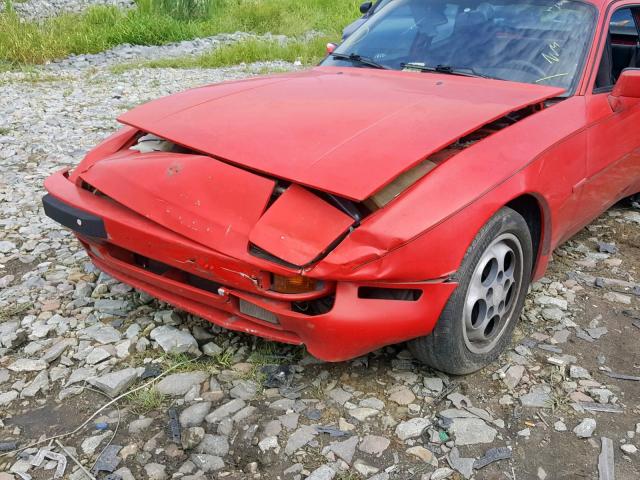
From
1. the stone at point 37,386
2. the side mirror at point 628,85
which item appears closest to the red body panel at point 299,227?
the stone at point 37,386

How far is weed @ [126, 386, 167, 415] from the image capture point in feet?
7.57

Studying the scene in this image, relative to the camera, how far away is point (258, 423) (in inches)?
88.4

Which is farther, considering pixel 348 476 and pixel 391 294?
pixel 391 294

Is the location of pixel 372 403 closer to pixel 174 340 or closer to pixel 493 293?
pixel 493 293

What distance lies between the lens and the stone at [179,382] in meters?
2.40

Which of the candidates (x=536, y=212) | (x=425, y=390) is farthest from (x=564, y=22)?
(x=425, y=390)

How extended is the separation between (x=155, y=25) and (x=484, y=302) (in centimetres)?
1032

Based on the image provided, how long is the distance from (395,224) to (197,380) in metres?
1.05

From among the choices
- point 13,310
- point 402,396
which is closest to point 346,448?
point 402,396

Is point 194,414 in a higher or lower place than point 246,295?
lower

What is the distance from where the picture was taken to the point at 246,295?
87.4 inches

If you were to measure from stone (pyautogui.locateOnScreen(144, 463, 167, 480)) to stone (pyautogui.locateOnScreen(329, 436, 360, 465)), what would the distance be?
1.90 ft

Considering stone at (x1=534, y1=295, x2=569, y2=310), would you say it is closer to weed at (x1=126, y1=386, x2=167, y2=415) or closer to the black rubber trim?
weed at (x1=126, y1=386, x2=167, y2=415)

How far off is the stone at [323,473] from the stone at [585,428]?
0.94 m
